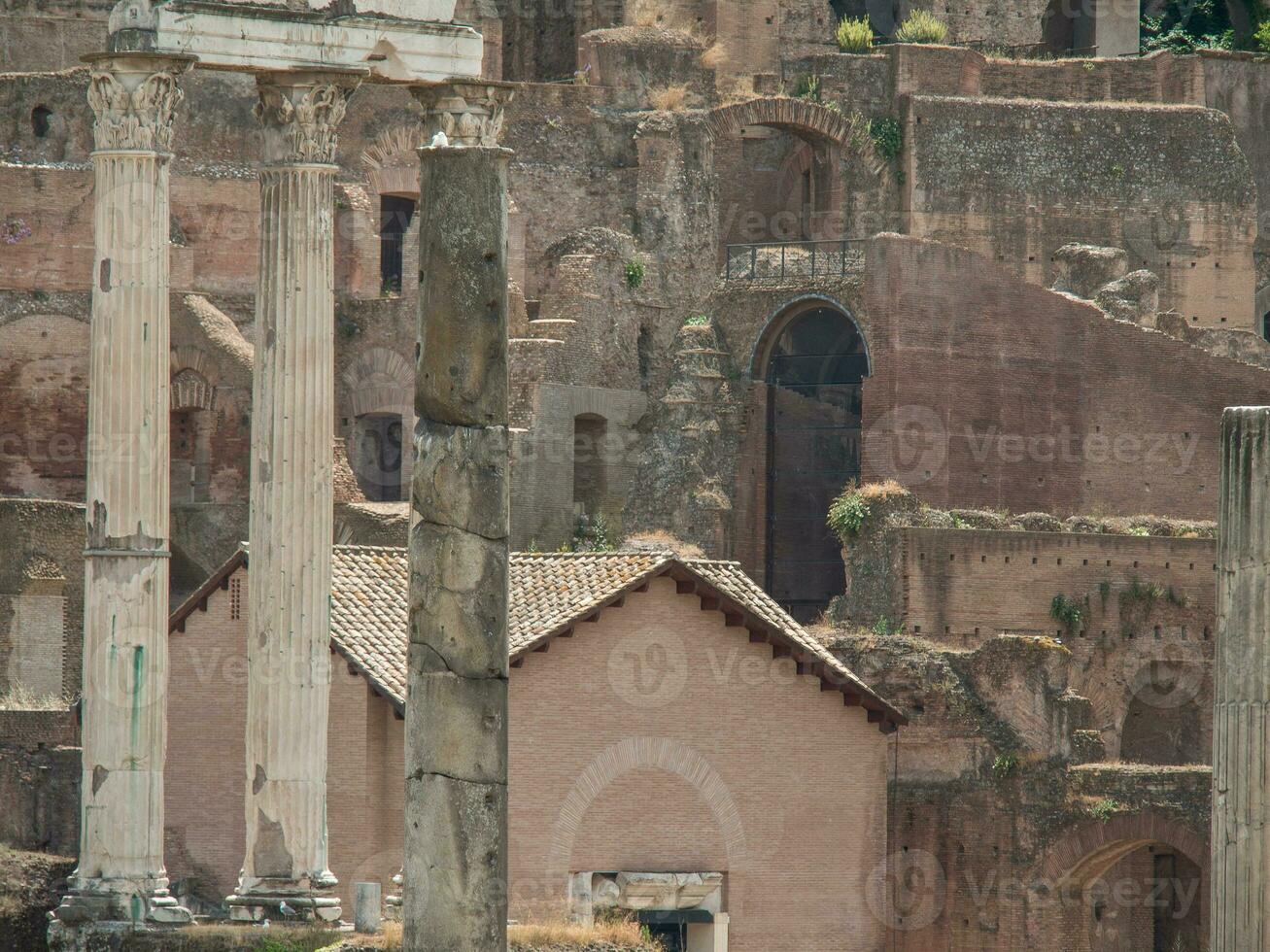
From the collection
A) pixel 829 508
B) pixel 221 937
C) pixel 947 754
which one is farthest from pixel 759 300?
pixel 221 937

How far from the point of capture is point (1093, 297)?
49375 millimetres

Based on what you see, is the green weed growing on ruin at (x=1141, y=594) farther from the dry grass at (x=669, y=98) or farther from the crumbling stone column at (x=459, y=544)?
the crumbling stone column at (x=459, y=544)

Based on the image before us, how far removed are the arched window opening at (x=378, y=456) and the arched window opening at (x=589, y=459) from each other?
2539 millimetres

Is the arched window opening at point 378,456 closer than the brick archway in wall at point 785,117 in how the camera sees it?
Yes

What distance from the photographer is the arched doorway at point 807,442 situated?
156 feet

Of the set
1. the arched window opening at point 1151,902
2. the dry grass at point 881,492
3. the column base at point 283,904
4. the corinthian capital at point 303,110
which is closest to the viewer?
the column base at point 283,904

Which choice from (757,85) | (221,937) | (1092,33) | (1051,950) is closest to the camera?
(221,937)

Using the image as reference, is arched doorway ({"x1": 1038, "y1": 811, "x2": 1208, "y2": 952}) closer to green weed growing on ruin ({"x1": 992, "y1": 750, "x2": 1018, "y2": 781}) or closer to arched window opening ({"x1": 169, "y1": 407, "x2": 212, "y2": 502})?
green weed growing on ruin ({"x1": 992, "y1": 750, "x2": 1018, "y2": 781})

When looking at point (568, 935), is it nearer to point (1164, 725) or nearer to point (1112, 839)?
point (1112, 839)

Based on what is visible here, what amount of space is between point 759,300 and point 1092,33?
11.9 meters

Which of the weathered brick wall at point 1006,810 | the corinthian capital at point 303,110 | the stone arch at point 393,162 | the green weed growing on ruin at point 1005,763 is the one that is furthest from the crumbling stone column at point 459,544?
the stone arch at point 393,162

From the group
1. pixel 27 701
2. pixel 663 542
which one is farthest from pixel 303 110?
pixel 663 542

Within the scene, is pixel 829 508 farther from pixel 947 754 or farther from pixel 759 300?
pixel 947 754

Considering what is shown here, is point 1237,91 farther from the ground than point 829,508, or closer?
farther from the ground
